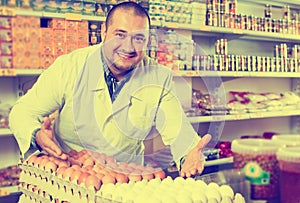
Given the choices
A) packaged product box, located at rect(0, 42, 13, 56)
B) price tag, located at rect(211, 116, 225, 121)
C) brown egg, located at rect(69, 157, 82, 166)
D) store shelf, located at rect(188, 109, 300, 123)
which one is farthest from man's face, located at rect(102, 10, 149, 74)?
price tag, located at rect(211, 116, 225, 121)

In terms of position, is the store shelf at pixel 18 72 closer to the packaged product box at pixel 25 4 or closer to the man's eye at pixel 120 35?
the packaged product box at pixel 25 4

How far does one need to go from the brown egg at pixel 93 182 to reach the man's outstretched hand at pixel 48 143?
24 centimetres

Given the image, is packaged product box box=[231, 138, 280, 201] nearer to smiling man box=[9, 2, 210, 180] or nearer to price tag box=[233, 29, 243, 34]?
smiling man box=[9, 2, 210, 180]

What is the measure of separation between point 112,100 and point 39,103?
30cm

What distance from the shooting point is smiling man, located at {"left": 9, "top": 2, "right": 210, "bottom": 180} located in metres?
1.77

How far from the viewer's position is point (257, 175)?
45.9 inches

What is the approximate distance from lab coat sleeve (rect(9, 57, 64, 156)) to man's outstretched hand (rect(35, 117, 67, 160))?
0.14 m

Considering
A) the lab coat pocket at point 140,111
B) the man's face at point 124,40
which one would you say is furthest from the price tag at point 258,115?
the man's face at point 124,40

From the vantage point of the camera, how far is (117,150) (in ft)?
5.99

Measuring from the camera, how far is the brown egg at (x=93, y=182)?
1.10m

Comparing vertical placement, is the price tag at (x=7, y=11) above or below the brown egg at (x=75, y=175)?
above

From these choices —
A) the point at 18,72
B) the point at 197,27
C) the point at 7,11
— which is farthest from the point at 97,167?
the point at 197,27

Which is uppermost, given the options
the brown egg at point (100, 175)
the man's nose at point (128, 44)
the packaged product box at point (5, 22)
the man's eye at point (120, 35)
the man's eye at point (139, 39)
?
the packaged product box at point (5, 22)

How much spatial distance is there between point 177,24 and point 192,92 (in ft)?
1.49
